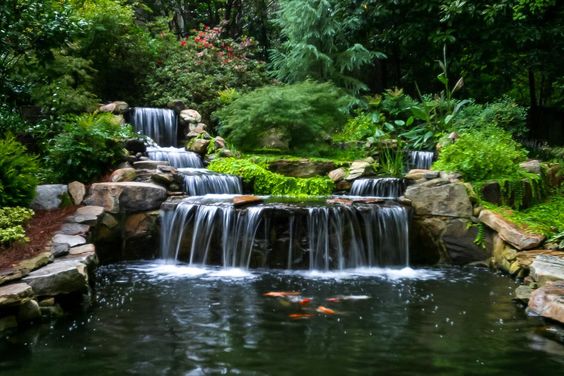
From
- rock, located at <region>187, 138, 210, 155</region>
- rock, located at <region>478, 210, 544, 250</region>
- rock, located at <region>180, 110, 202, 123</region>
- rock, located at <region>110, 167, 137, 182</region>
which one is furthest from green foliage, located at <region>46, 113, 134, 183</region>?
rock, located at <region>478, 210, 544, 250</region>

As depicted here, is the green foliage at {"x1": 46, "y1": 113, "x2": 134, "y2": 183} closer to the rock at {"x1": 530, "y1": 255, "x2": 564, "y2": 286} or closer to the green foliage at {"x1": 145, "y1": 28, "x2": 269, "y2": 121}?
the green foliage at {"x1": 145, "y1": 28, "x2": 269, "y2": 121}

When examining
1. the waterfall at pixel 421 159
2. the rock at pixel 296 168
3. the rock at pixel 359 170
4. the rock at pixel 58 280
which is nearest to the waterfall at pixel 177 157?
the rock at pixel 296 168

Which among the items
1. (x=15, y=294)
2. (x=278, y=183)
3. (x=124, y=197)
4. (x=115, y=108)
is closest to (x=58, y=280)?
(x=15, y=294)

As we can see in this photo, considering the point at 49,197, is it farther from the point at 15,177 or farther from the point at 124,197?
the point at 124,197

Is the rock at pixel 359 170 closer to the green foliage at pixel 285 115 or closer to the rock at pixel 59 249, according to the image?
the green foliage at pixel 285 115

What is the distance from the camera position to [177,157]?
38.2 feet

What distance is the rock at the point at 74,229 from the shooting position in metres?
7.58

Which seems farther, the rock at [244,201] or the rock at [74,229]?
the rock at [244,201]

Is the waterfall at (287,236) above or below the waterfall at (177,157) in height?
below

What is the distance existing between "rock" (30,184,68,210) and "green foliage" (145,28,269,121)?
20.9 ft

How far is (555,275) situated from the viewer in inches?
250

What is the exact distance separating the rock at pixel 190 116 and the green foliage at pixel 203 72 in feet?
2.05

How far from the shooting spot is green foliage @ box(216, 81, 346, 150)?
11.8m

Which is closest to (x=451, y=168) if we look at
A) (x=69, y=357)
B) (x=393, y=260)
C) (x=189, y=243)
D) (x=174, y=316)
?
(x=393, y=260)
